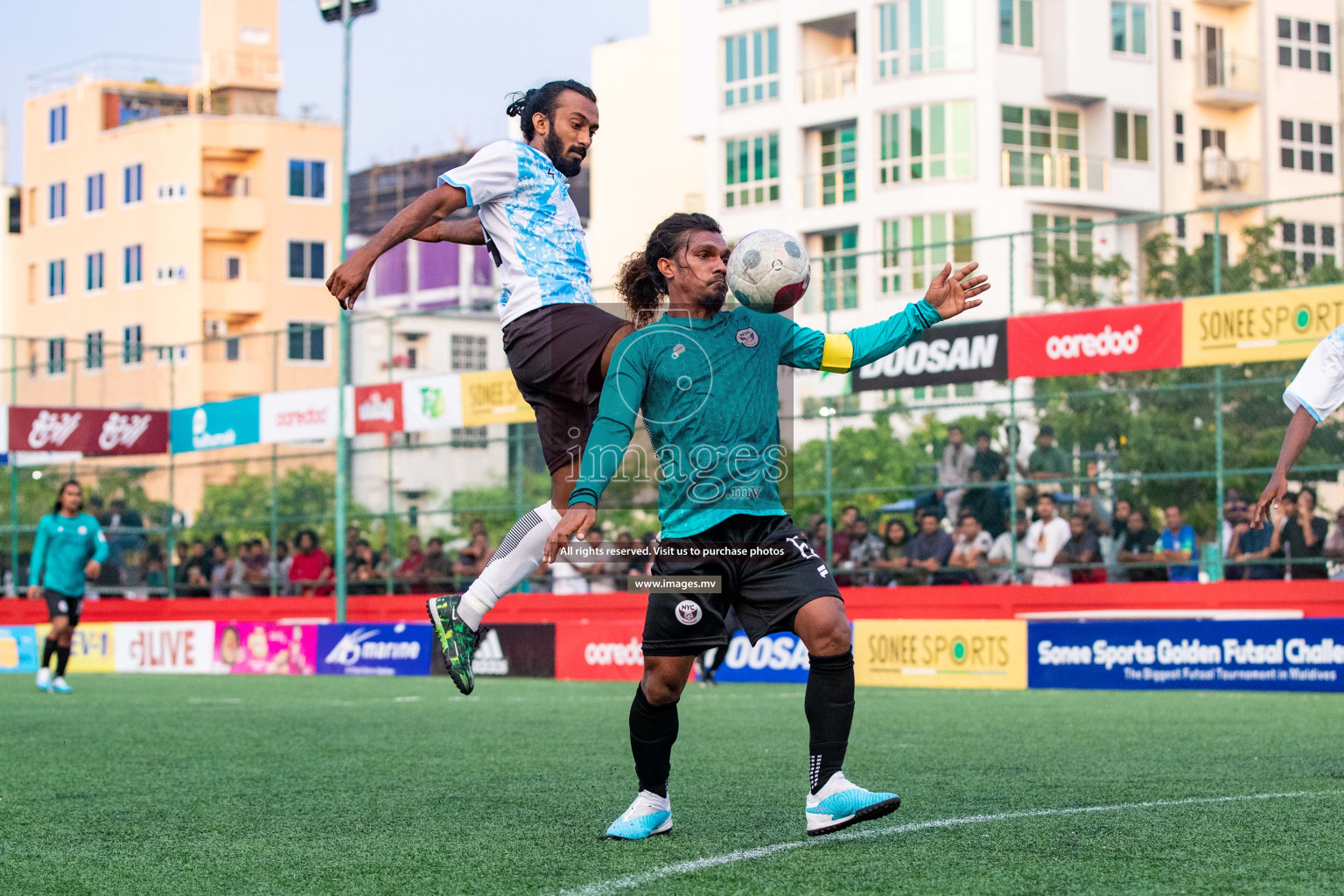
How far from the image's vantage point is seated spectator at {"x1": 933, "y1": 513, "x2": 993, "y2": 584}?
18.9 metres

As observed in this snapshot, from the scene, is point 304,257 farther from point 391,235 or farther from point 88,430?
point 391,235

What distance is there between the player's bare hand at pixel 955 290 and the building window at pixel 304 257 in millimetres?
54948

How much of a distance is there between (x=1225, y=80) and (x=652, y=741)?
42.6m

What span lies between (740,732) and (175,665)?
578 inches

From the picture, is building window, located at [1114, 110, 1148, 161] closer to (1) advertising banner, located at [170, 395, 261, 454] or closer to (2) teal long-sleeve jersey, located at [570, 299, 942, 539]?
(1) advertising banner, located at [170, 395, 261, 454]

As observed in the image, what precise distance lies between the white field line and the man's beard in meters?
2.52

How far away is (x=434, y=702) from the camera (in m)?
14.1

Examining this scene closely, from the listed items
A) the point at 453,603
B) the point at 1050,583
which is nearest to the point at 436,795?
the point at 453,603

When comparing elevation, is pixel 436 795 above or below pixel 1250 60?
below

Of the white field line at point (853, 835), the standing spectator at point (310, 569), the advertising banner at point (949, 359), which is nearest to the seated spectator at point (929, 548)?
the advertising banner at point (949, 359)

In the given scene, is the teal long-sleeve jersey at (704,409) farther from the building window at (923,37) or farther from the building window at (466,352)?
the building window at (466,352)

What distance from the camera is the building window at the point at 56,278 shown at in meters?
61.5

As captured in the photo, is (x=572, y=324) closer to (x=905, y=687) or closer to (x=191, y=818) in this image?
(x=191, y=818)

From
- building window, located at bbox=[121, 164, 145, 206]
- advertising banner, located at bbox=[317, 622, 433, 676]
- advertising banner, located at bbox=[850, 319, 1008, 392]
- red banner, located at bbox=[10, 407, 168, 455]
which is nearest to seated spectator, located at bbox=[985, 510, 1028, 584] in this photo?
advertising banner, located at bbox=[850, 319, 1008, 392]
